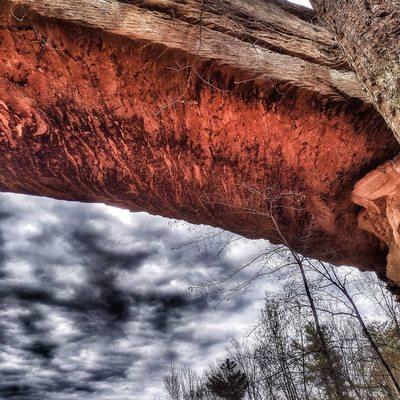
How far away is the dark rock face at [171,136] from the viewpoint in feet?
12.0

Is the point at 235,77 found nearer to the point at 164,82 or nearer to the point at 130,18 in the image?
the point at 164,82

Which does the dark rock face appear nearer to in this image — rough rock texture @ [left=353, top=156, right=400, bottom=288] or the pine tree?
rough rock texture @ [left=353, top=156, right=400, bottom=288]

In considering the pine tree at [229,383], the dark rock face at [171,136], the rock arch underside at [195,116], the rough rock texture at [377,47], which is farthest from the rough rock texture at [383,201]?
the pine tree at [229,383]

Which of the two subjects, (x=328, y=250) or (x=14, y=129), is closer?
(x=14, y=129)

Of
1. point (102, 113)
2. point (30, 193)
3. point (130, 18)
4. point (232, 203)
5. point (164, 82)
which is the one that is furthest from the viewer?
point (232, 203)

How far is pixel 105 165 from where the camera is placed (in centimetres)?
498

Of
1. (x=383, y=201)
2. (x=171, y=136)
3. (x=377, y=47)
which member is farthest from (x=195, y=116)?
(x=383, y=201)

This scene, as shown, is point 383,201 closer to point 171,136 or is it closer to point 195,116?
point 195,116

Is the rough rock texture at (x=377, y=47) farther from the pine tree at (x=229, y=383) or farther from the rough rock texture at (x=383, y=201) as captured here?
the pine tree at (x=229, y=383)

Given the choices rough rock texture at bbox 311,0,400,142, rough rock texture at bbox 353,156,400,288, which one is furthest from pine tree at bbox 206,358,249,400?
rough rock texture at bbox 311,0,400,142

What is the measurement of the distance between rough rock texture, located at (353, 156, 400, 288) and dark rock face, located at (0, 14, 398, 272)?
0.23 meters

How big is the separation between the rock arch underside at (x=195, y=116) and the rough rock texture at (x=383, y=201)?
0.02 m

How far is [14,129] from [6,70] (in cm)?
92

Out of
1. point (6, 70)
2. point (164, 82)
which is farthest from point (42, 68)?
point (164, 82)
